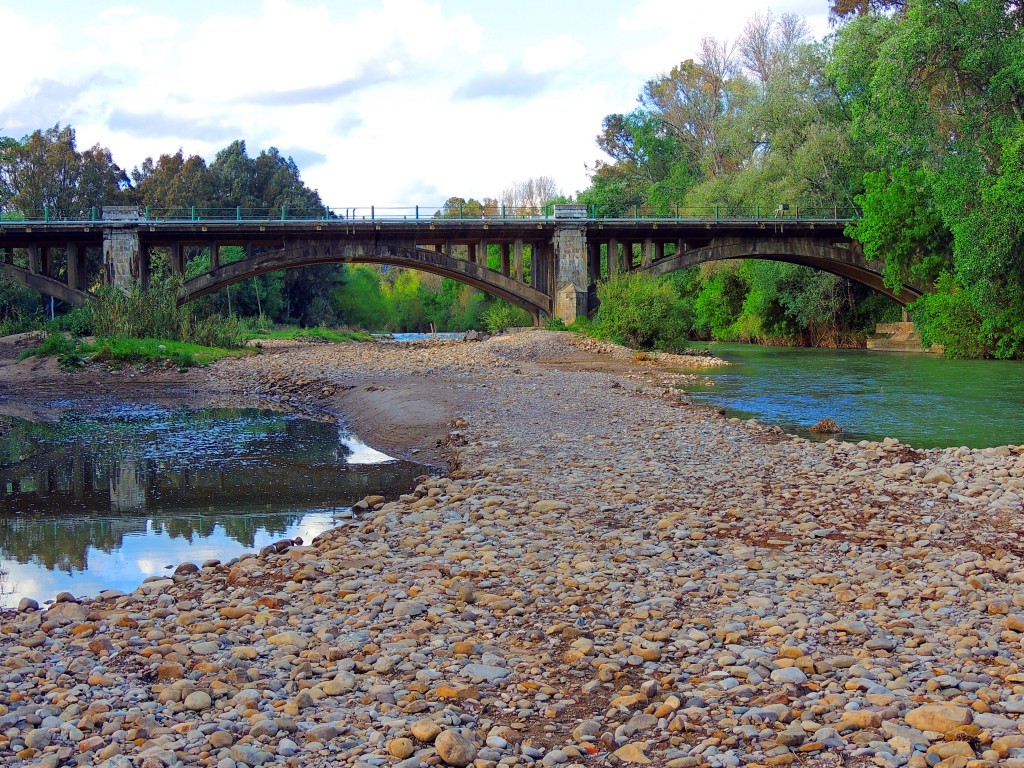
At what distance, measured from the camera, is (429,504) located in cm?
1117

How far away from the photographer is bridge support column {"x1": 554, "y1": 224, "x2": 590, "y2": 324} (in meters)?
51.2

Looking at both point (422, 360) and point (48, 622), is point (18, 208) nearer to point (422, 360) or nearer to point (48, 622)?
point (422, 360)

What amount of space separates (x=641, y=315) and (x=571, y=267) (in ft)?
34.6

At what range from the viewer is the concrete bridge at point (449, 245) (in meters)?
46.4

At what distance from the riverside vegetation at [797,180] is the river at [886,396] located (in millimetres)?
4160

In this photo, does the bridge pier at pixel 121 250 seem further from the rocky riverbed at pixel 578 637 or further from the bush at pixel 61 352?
the rocky riverbed at pixel 578 637

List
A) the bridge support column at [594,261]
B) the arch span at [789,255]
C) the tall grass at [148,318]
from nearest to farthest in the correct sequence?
the tall grass at [148,318] → the arch span at [789,255] → the bridge support column at [594,261]

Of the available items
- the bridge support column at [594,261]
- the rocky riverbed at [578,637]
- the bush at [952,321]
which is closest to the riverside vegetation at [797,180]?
the bush at [952,321]

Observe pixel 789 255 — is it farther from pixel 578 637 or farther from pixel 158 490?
pixel 578 637

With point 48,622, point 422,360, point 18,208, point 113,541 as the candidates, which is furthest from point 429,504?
point 18,208

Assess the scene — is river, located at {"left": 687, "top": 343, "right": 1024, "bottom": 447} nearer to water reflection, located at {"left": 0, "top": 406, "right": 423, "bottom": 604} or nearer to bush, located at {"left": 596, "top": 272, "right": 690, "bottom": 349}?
bush, located at {"left": 596, "top": 272, "right": 690, "bottom": 349}

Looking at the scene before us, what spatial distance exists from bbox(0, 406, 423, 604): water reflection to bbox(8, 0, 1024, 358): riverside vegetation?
58.4 ft

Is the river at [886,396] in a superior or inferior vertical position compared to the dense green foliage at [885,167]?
inferior

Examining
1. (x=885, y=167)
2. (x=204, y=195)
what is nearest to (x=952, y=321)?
(x=885, y=167)
